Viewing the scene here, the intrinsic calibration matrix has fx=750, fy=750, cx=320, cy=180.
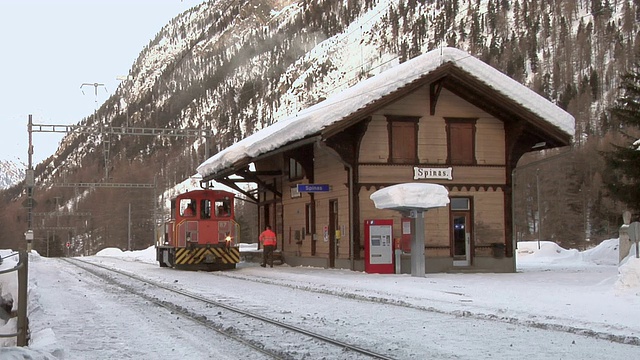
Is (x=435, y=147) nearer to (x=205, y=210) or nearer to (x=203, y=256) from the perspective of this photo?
(x=205, y=210)

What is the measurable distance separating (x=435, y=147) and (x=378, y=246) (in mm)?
4643

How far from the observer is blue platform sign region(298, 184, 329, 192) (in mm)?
27359

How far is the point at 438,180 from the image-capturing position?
27156mm

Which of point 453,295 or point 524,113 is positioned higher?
point 524,113

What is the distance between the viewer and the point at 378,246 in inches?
995

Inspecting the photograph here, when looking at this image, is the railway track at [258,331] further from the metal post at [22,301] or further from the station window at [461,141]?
the station window at [461,141]

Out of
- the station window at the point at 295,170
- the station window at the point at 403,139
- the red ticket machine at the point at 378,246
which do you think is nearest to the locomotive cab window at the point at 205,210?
the station window at the point at 295,170

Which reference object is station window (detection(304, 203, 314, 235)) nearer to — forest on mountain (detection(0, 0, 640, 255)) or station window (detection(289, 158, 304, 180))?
station window (detection(289, 158, 304, 180))

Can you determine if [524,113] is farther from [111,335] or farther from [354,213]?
[111,335]

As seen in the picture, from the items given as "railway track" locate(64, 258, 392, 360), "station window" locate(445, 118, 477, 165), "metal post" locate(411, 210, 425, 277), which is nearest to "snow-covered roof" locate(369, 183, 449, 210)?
"metal post" locate(411, 210, 425, 277)

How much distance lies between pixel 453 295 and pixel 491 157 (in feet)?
39.3

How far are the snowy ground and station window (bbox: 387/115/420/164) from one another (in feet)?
16.6

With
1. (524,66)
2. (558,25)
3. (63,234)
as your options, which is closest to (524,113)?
(63,234)

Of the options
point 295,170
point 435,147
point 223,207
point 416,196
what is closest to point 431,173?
point 435,147
